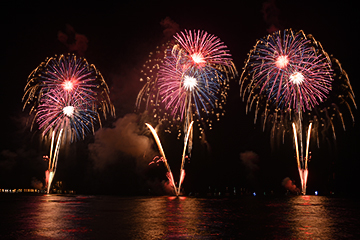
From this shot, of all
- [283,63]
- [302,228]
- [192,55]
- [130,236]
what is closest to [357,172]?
[283,63]

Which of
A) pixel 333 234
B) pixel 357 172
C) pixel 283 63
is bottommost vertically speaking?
pixel 333 234

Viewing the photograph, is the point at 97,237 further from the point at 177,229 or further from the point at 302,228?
the point at 302,228

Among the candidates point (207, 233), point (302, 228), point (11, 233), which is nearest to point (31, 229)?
point (11, 233)

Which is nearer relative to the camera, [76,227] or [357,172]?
[76,227]

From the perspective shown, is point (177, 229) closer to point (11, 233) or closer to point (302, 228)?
point (302, 228)

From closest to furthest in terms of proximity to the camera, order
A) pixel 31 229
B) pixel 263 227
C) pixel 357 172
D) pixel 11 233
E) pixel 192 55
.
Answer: pixel 11 233 → pixel 31 229 → pixel 263 227 → pixel 192 55 → pixel 357 172

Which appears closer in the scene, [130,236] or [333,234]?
[130,236]

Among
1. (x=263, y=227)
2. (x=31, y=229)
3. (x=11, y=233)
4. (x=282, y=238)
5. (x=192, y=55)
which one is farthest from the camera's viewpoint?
(x=192, y=55)

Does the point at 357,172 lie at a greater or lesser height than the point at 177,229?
greater

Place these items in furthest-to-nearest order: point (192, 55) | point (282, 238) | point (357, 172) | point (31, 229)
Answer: point (357, 172) → point (192, 55) → point (31, 229) → point (282, 238)
